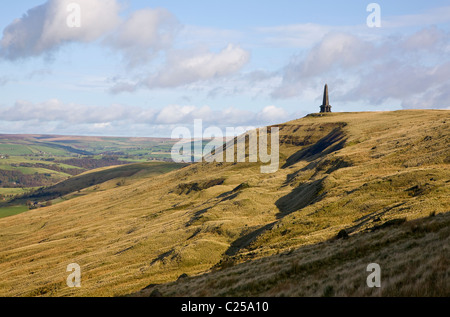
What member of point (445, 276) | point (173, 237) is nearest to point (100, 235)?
point (173, 237)

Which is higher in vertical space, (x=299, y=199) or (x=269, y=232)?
(x=299, y=199)

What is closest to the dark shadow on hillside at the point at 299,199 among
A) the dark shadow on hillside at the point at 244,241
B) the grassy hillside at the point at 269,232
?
the grassy hillside at the point at 269,232

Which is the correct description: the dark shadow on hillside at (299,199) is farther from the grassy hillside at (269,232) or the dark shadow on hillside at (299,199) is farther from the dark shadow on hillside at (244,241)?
the dark shadow on hillside at (244,241)

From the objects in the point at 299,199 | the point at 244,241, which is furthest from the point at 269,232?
the point at 299,199

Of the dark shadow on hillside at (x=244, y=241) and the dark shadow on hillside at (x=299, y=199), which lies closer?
the dark shadow on hillside at (x=244, y=241)

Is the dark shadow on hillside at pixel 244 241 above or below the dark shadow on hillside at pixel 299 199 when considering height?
below

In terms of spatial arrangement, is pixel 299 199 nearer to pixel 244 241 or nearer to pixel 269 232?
pixel 244 241

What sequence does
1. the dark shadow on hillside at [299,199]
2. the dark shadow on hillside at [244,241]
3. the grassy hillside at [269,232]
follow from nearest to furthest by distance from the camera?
the grassy hillside at [269,232]
the dark shadow on hillside at [244,241]
the dark shadow on hillside at [299,199]

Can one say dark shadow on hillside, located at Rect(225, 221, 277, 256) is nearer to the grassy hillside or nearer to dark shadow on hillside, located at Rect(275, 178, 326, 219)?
the grassy hillside
